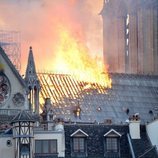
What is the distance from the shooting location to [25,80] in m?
140

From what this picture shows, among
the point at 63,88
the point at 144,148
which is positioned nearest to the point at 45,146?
the point at 144,148

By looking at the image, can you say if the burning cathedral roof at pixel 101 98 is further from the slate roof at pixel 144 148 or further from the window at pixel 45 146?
the window at pixel 45 146

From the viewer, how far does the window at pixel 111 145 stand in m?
120

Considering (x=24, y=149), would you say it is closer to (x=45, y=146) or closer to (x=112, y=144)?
(x=45, y=146)

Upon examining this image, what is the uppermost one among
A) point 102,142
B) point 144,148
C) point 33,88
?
point 33,88

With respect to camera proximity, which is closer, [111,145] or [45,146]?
[45,146]

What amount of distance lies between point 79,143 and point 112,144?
13.1 feet

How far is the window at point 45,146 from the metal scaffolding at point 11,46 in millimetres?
59933

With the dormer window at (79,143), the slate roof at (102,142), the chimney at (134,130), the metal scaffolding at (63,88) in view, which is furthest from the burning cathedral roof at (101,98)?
the dormer window at (79,143)

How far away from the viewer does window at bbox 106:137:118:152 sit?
120 meters

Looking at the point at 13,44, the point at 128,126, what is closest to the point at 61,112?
the point at 128,126

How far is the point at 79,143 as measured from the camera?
11875 cm

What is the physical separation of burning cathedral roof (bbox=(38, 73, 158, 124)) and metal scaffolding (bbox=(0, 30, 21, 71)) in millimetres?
22435

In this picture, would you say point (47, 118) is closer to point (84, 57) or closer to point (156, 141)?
point (156, 141)
